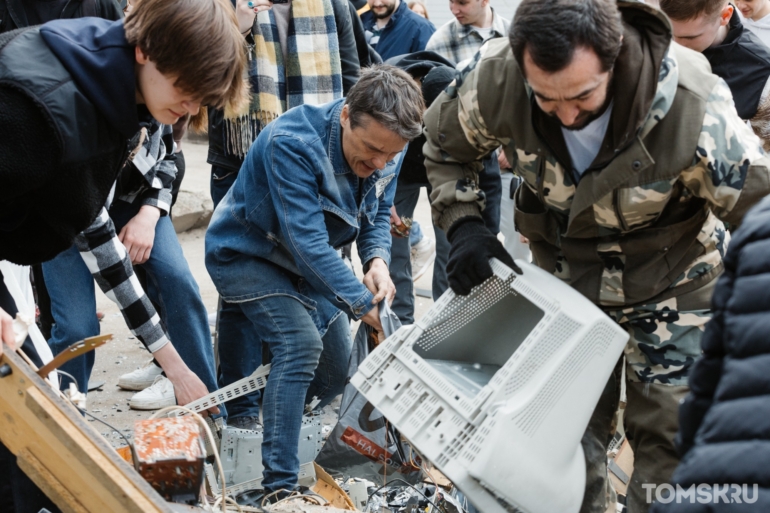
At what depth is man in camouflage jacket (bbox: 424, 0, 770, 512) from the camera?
86.0 inches

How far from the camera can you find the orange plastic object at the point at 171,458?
1.93m

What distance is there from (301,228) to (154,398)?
4.91ft

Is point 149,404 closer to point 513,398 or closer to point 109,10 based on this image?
point 109,10

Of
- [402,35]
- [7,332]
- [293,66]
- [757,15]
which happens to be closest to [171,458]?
[7,332]

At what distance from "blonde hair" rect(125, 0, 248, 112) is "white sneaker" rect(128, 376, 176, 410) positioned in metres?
2.25

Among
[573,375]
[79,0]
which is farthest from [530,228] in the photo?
[79,0]

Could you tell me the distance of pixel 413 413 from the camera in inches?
85.4

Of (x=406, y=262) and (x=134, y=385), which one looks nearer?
(x=134, y=385)

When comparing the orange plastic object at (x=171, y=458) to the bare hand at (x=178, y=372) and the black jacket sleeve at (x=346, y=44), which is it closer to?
the bare hand at (x=178, y=372)

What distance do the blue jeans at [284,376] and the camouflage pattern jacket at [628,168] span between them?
2.43 feet

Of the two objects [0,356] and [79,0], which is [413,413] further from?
[79,0]

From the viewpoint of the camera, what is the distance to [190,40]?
6.63 ft

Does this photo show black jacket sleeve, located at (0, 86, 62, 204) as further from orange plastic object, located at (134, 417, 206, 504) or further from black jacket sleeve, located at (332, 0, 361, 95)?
black jacket sleeve, located at (332, 0, 361, 95)

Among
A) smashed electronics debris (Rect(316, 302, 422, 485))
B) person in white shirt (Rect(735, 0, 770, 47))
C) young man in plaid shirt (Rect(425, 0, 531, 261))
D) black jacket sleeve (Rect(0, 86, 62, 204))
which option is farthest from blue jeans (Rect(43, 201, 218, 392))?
person in white shirt (Rect(735, 0, 770, 47))
